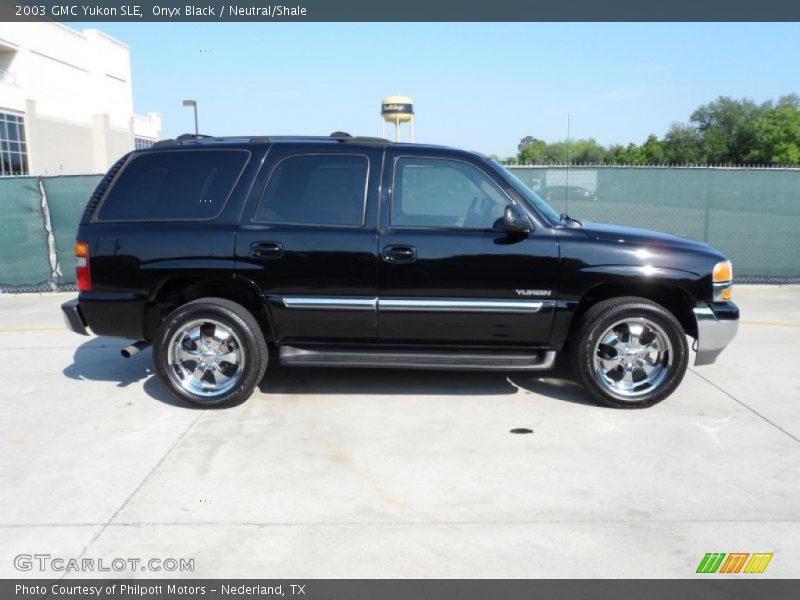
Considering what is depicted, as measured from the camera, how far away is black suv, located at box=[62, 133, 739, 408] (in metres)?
5.12

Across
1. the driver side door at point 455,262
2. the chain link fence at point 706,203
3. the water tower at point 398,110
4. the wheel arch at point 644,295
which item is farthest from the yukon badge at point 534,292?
the water tower at point 398,110

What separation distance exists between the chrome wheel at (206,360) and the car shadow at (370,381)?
0.22 m

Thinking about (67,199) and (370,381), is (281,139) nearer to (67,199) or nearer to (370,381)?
(370,381)

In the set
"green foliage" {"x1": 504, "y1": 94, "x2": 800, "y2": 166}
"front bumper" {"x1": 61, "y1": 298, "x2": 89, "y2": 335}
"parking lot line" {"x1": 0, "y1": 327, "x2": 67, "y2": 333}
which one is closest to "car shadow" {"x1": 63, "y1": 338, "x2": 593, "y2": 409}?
"front bumper" {"x1": 61, "y1": 298, "x2": 89, "y2": 335}

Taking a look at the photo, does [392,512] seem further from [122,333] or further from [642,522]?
[122,333]

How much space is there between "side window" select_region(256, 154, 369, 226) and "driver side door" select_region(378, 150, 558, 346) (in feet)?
0.80

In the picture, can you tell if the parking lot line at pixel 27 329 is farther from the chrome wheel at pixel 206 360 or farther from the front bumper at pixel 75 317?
the chrome wheel at pixel 206 360

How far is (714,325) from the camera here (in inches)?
205

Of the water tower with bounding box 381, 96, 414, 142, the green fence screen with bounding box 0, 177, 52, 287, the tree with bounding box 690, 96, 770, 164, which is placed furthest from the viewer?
the tree with bounding box 690, 96, 770, 164

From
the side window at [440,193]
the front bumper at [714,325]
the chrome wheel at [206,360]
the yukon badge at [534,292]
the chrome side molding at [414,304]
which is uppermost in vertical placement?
the side window at [440,193]

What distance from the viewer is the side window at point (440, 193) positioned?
206 inches

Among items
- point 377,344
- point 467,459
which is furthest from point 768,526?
point 377,344

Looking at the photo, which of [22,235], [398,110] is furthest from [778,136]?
[22,235]

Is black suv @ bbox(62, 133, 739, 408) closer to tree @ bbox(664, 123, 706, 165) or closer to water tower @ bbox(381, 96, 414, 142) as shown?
water tower @ bbox(381, 96, 414, 142)
